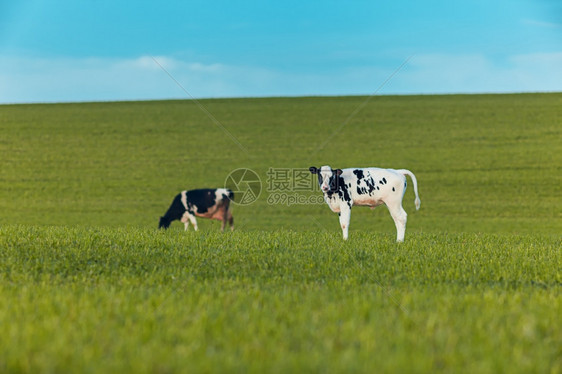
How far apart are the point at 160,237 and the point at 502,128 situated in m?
41.8

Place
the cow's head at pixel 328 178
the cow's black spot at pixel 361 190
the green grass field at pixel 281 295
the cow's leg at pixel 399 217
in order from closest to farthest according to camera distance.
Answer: the green grass field at pixel 281 295, the cow's head at pixel 328 178, the cow's black spot at pixel 361 190, the cow's leg at pixel 399 217

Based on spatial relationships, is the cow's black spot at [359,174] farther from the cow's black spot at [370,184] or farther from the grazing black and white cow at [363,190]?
the cow's black spot at [370,184]

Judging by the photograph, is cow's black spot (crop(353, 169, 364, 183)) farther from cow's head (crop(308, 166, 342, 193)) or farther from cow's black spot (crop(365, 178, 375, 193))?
cow's head (crop(308, 166, 342, 193))

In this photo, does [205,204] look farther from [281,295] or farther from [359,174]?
[281,295]

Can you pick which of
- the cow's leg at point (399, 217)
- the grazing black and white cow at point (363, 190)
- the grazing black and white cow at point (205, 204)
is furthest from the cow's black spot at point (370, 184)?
the grazing black and white cow at point (205, 204)

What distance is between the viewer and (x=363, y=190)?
1373 cm

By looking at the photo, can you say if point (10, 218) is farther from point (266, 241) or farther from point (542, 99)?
point (542, 99)

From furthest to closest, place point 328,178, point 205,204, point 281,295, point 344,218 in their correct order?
point 205,204
point 344,218
point 328,178
point 281,295

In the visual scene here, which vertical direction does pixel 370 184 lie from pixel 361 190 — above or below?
above

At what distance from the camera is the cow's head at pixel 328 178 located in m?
13.2

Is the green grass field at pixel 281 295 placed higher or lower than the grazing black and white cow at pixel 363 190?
lower

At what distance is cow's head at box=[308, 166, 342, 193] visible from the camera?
519 inches

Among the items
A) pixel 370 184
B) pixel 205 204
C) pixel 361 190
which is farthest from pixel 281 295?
pixel 205 204

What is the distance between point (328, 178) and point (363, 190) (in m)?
1.10
